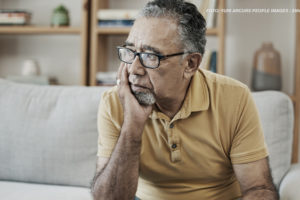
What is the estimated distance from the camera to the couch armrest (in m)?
1.17

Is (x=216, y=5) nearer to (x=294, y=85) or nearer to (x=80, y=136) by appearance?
(x=294, y=85)

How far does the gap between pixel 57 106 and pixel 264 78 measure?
3.97ft

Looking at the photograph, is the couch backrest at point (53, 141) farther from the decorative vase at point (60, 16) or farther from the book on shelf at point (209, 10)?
the decorative vase at point (60, 16)

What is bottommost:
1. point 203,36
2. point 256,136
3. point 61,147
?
point 61,147

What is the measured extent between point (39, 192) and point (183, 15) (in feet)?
2.84

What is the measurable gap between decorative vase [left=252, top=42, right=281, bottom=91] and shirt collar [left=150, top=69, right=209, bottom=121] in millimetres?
985

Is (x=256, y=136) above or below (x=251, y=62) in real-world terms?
below

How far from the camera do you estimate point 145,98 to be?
117 centimetres

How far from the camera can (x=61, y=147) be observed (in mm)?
1522

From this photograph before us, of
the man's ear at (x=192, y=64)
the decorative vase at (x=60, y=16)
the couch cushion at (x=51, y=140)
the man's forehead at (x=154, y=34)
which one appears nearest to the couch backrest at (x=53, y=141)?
the couch cushion at (x=51, y=140)

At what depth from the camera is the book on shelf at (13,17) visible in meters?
→ 2.37

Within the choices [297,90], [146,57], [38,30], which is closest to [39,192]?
[146,57]

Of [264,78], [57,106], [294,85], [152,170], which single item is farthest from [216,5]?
[152,170]

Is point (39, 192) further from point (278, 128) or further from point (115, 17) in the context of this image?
point (115, 17)
